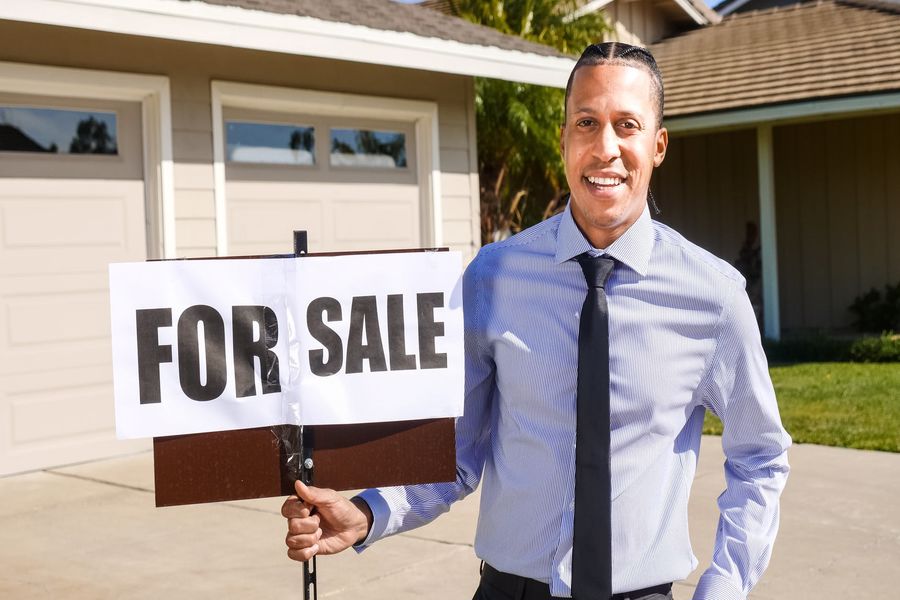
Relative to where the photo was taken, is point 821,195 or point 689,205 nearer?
point 821,195

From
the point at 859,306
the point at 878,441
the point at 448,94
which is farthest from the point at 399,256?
the point at 859,306

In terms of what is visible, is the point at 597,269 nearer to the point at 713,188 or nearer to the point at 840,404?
the point at 840,404

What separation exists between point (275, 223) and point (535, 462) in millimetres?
→ 6869

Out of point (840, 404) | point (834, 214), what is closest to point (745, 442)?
point (840, 404)

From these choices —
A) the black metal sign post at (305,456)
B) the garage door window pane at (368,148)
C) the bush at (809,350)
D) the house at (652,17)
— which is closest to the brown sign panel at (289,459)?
the black metal sign post at (305,456)

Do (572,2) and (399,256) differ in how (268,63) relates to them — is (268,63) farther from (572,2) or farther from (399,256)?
(572,2)

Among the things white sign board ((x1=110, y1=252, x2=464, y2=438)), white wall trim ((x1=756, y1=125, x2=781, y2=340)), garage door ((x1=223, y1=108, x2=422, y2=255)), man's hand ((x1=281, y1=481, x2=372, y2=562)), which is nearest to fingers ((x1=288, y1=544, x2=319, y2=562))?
man's hand ((x1=281, y1=481, x2=372, y2=562))

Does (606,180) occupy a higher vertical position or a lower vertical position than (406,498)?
higher

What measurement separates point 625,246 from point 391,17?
24.8 ft

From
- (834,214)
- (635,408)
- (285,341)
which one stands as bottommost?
(635,408)

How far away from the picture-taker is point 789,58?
14586 mm

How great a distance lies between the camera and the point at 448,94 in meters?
9.89

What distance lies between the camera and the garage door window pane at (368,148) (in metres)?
9.24

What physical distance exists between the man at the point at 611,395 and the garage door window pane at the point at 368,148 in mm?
7255
